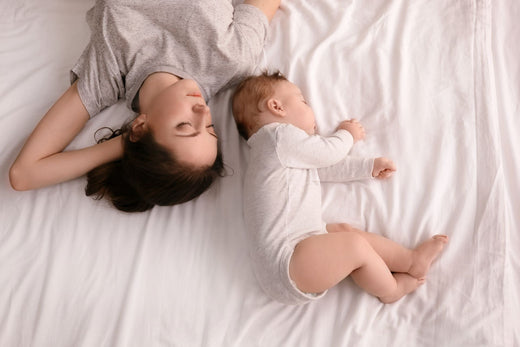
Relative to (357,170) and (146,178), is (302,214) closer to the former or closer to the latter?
(357,170)

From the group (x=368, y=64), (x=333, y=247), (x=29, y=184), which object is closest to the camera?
(x=333, y=247)

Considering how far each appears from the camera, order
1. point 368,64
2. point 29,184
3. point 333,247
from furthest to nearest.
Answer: point 368,64, point 29,184, point 333,247

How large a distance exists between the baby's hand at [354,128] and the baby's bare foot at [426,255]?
303 millimetres

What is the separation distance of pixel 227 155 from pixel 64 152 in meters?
0.41

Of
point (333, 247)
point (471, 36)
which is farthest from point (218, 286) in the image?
point (471, 36)

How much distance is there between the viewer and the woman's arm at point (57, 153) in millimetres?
1094

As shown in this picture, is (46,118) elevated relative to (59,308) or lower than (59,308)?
elevated

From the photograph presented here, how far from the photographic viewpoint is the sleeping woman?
1.06m

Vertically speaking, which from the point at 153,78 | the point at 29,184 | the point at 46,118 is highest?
the point at 153,78

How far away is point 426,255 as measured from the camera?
993 millimetres

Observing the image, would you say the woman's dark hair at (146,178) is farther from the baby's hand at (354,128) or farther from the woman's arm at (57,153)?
the baby's hand at (354,128)

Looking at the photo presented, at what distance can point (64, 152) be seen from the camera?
114 centimetres

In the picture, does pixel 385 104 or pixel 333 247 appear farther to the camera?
pixel 385 104

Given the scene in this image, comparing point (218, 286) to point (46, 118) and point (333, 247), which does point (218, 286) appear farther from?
point (46, 118)
